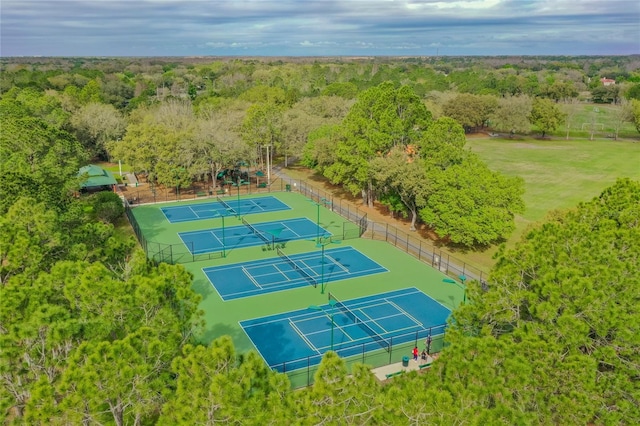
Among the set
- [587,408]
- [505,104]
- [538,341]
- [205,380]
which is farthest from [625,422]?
[505,104]

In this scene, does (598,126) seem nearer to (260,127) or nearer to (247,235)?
(260,127)

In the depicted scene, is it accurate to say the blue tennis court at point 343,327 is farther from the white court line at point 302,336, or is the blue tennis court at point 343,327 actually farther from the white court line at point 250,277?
the white court line at point 250,277

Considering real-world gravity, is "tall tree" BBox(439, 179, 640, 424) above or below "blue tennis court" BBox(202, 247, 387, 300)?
above

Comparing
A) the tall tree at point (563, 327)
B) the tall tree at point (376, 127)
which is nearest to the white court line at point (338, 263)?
the tall tree at point (376, 127)

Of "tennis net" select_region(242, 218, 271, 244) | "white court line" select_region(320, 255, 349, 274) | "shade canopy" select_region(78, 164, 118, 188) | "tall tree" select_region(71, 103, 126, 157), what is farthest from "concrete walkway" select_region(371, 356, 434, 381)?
"tall tree" select_region(71, 103, 126, 157)

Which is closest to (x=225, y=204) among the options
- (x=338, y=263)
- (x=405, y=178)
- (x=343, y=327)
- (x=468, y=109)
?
(x=338, y=263)

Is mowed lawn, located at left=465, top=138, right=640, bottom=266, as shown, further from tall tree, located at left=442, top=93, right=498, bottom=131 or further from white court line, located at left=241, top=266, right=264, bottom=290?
white court line, located at left=241, top=266, right=264, bottom=290
